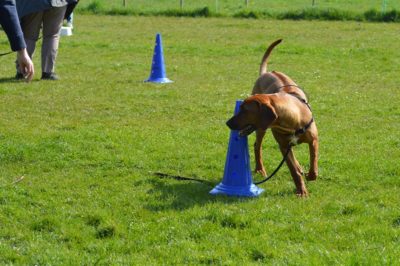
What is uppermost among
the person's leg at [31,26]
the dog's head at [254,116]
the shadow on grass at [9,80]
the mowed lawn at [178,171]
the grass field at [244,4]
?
the dog's head at [254,116]

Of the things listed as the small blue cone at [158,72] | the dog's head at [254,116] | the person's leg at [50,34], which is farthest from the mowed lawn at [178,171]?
the dog's head at [254,116]

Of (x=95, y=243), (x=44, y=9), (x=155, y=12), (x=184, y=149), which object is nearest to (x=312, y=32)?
(x=155, y=12)

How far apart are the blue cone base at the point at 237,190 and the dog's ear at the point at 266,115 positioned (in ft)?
2.24

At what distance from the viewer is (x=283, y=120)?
6059 mm

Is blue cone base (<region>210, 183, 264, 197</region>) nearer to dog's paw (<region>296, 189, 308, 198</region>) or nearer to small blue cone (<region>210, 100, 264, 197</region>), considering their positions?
small blue cone (<region>210, 100, 264, 197</region>)

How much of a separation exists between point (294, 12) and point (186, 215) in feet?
65.3

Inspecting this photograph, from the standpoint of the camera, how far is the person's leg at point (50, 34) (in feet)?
38.9

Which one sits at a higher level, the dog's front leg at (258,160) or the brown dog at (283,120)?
the brown dog at (283,120)

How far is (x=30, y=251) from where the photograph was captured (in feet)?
16.2

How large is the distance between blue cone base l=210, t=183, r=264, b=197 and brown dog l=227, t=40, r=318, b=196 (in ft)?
1.17

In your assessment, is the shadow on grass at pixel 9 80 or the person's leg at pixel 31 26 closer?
the person's leg at pixel 31 26

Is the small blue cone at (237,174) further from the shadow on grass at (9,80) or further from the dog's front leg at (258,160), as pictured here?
the shadow on grass at (9,80)

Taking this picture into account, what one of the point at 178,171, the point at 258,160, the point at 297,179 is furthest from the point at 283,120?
the point at 178,171

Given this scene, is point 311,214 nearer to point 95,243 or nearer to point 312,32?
point 95,243
